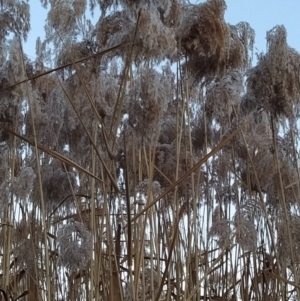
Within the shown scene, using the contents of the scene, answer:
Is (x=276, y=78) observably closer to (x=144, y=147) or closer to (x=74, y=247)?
(x=144, y=147)

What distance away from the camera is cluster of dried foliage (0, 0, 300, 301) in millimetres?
1598

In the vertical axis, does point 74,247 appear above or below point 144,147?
below

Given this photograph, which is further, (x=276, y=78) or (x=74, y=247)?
(x=276, y=78)

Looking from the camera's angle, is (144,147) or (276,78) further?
(276,78)

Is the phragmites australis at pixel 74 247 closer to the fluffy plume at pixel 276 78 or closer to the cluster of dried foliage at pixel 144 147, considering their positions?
the cluster of dried foliage at pixel 144 147

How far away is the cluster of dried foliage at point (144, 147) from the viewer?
1.60 m

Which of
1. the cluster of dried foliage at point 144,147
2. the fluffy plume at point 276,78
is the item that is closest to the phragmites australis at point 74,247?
the cluster of dried foliage at point 144,147

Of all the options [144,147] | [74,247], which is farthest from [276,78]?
[74,247]

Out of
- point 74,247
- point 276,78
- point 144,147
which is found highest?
point 276,78

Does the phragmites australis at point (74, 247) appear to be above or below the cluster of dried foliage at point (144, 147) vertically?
below

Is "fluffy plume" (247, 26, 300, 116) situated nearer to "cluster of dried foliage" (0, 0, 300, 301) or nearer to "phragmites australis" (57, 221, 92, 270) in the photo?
"cluster of dried foliage" (0, 0, 300, 301)

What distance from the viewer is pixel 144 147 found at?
1.82 m

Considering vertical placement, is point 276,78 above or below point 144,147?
above

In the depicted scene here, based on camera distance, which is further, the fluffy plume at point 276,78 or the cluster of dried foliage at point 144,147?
the fluffy plume at point 276,78
